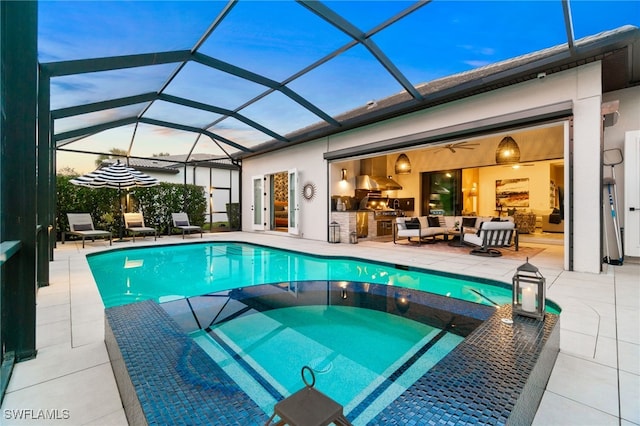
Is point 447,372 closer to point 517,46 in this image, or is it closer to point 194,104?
point 517,46

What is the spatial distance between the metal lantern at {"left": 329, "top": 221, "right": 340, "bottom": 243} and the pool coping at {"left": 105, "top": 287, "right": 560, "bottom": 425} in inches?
272

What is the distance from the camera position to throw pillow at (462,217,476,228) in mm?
8555

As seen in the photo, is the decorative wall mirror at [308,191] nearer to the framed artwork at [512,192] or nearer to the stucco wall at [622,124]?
the stucco wall at [622,124]

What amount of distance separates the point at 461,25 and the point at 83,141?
10691mm

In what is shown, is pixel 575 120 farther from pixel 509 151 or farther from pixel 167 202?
pixel 167 202

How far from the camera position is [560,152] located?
8.56 metres

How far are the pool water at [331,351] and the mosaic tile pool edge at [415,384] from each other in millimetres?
591

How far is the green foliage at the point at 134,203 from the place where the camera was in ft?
29.7

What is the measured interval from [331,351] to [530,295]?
62.6 inches

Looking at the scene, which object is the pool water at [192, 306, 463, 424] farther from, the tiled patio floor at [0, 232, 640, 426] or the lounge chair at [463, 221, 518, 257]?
the lounge chair at [463, 221, 518, 257]

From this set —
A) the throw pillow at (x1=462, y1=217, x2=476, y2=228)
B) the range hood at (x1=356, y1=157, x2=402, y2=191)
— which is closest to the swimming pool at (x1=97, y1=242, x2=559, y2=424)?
the throw pillow at (x1=462, y1=217, x2=476, y2=228)

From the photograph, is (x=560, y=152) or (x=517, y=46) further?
(x=560, y=152)

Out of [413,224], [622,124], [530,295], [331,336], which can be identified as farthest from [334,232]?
[530,295]

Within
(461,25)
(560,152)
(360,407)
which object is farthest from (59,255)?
(560,152)
